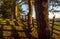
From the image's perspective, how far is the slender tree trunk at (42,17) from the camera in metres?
10.5

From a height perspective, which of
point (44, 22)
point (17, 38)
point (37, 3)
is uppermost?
point (37, 3)

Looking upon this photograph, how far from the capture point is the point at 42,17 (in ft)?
34.7

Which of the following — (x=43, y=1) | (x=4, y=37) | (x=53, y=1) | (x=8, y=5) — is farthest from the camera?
(x=8, y=5)

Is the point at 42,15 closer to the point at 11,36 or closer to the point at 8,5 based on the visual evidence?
the point at 11,36

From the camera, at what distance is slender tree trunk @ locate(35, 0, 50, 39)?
10508 millimetres

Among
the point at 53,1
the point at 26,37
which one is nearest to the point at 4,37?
the point at 26,37

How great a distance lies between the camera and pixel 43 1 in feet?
34.4

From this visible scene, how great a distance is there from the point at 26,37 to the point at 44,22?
6.85 ft

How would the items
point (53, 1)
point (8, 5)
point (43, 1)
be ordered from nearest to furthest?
point (43, 1)
point (53, 1)
point (8, 5)

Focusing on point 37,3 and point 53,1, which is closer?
point 37,3

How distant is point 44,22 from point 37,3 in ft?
3.67

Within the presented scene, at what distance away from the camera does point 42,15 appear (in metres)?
10.6

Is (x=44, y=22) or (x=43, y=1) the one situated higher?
(x=43, y=1)

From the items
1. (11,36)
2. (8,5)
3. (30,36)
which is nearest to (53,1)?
(30,36)
